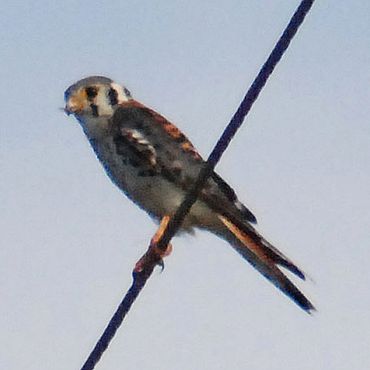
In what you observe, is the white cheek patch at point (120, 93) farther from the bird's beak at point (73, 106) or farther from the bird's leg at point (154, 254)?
the bird's leg at point (154, 254)

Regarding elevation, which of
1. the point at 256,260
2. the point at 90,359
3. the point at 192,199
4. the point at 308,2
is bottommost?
the point at 90,359

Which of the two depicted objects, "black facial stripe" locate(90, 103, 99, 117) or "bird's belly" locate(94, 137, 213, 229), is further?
"black facial stripe" locate(90, 103, 99, 117)

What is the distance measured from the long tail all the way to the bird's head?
4.17ft

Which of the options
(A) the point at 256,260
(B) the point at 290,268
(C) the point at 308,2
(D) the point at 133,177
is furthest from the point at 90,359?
(D) the point at 133,177

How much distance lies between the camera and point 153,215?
8.10 metres

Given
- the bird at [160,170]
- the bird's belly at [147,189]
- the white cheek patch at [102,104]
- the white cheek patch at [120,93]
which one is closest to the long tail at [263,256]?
the bird at [160,170]

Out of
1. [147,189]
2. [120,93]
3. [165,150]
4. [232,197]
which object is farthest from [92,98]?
[232,197]

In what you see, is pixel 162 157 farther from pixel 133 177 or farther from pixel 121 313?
pixel 121 313

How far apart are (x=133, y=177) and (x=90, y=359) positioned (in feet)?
11.7

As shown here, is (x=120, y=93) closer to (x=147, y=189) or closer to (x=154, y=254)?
(x=147, y=189)

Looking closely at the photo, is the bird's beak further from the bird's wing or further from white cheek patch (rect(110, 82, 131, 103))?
white cheek patch (rect(110, 82, 131, 103))

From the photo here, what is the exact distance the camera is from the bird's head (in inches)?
334

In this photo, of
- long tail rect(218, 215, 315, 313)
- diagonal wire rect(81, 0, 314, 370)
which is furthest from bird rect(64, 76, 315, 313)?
diagonal wire rect(81, 0, 314, 370)

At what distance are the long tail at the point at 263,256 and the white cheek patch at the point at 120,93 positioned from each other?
4.69ft
